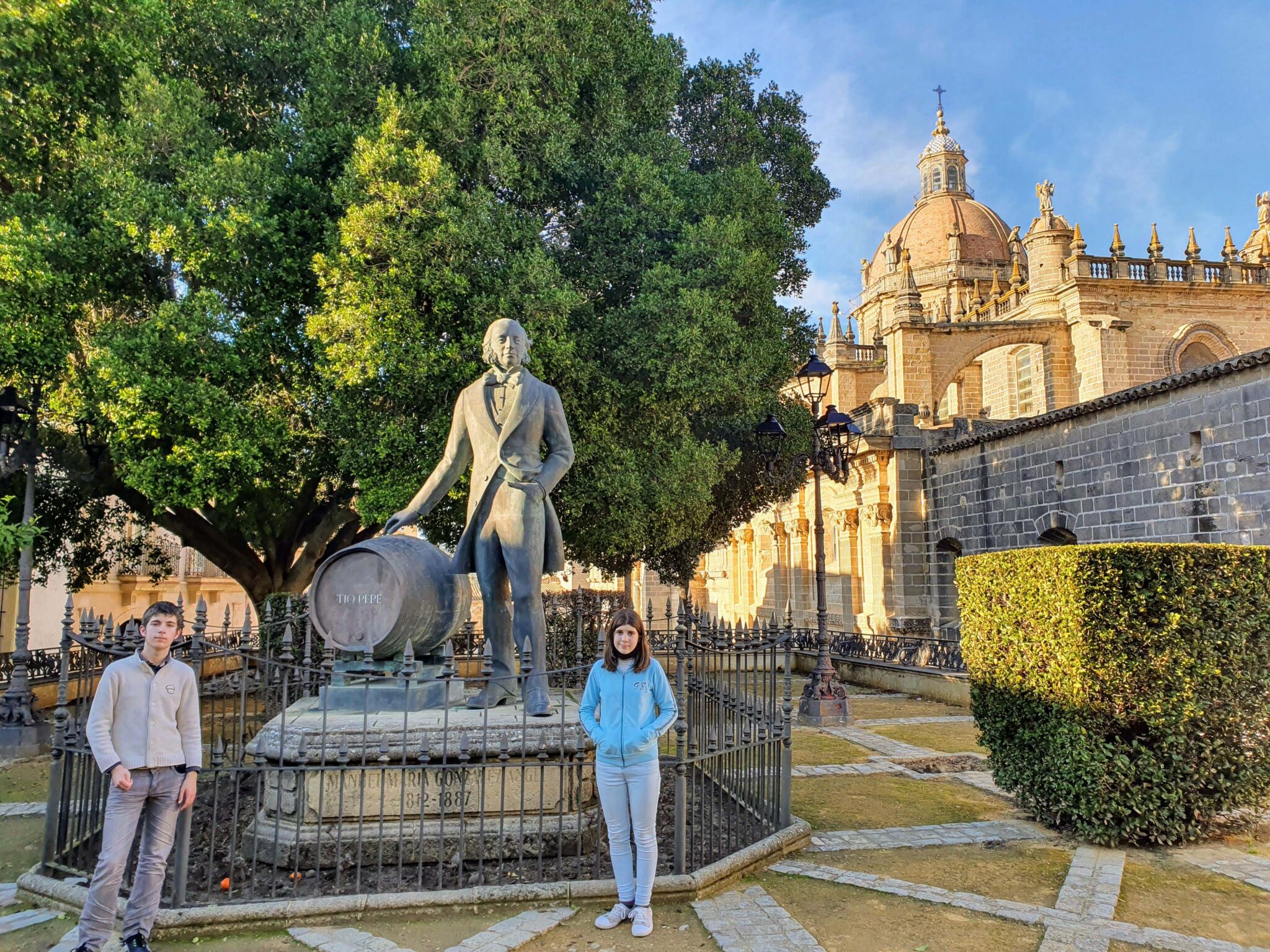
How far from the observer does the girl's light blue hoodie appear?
14.0 ft

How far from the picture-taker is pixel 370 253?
1134 centimetres

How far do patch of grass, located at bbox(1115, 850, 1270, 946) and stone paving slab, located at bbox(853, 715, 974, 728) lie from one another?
240 inches

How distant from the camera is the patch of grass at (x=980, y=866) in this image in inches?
194

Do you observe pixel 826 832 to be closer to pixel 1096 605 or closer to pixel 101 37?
pixel 1096 605

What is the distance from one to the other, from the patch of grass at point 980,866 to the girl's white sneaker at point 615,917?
5.51 feet

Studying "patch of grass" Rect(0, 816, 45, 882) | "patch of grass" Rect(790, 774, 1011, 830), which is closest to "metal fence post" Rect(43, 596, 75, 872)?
"patch of grass" Rect(0, 816, 45, 882)

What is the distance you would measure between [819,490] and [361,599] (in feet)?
28.7

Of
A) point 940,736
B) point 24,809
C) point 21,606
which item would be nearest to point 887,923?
point 940,736

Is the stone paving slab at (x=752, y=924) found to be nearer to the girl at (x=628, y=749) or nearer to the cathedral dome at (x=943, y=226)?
the girl at (x=628, y=749)

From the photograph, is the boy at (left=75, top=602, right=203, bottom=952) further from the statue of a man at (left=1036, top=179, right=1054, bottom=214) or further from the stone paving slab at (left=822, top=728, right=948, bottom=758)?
the statue of a man at (left=1036, top=179, right=1054, bottom=214)

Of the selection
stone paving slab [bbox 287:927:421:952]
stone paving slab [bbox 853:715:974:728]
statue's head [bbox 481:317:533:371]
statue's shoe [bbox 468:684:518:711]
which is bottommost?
stone paving slab [bbox 853:715:974:728]

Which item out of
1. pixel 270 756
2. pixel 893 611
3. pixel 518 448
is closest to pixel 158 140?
pixel 518 448

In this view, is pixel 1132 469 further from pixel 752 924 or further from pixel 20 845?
pixel 20 845

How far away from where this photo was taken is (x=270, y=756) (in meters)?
4.83
